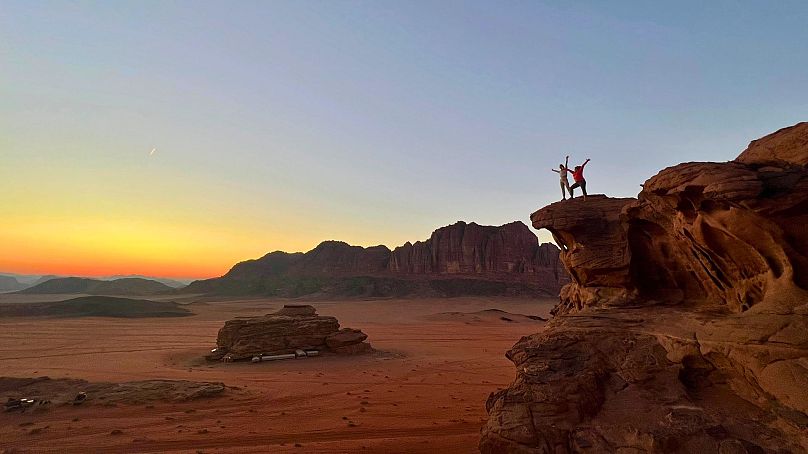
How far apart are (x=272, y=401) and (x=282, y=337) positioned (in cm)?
868

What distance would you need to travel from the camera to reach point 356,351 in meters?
21.5

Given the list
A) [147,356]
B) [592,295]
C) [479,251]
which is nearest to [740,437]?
[592,295]

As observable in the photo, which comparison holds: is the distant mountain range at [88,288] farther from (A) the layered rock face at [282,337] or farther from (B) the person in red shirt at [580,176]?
(B) the person in red shirt at [580,176]

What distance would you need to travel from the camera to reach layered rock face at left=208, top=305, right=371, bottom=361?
19.9m


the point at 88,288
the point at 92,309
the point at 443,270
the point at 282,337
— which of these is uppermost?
the point at 443,270

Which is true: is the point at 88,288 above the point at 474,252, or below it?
below

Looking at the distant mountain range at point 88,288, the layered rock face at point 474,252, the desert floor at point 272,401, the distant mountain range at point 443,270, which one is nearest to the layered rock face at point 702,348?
the desert floor at point 272,401

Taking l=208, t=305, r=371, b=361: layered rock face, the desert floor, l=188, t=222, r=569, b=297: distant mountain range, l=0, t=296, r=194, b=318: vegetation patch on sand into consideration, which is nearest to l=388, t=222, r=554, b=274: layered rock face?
l=188, t=222, r=569, b=297: distant mountain range

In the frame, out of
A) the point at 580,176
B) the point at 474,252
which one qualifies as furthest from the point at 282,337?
the point at 474,252

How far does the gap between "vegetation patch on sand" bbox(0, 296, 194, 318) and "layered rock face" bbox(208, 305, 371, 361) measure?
32.0m

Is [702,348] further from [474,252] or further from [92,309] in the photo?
[474,252]

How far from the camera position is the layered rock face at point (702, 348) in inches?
237

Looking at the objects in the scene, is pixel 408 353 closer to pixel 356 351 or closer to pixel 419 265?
pixel 356 351

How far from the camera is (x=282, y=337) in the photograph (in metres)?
20.7
